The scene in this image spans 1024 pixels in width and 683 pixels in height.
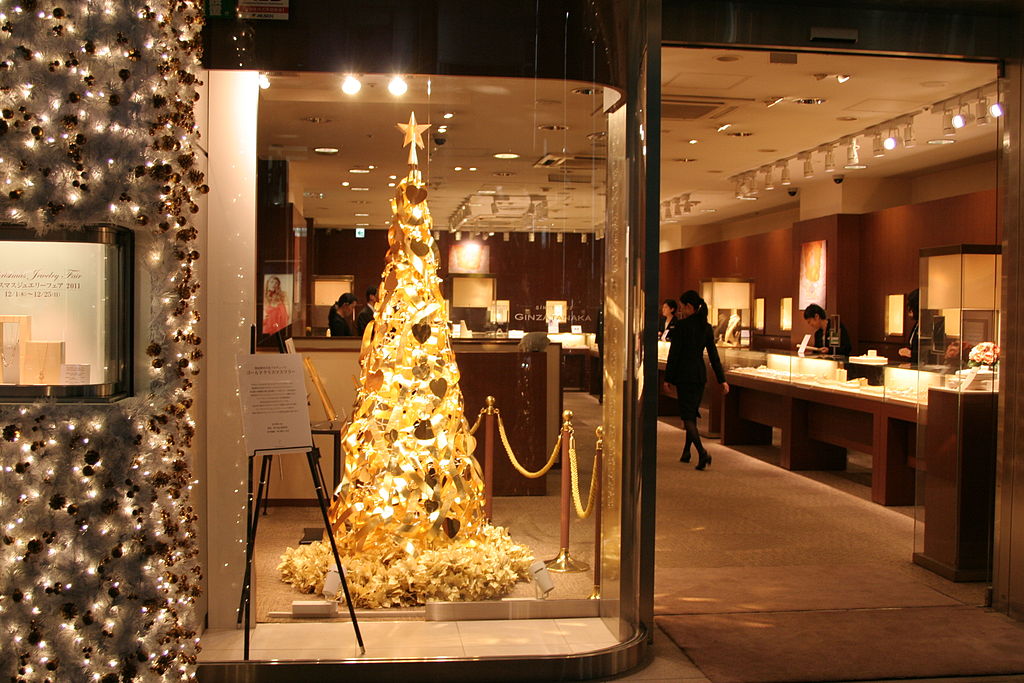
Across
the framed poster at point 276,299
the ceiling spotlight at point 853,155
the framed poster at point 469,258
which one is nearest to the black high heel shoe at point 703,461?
the ceiling spotlight at point 853,155

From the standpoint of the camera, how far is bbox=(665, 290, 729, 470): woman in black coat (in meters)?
9.41

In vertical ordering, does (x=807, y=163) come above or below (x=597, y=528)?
above

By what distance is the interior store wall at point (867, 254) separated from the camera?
38.1ft

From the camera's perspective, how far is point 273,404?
3.86 m

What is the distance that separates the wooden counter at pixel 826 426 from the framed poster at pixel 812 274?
154 inches

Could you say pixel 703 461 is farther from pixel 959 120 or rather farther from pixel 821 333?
pixel 959 120

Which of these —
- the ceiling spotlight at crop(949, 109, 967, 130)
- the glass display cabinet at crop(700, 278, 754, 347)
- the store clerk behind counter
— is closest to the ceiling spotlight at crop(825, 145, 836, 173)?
the store clerk behind counter

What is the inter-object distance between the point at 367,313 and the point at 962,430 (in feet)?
11.2

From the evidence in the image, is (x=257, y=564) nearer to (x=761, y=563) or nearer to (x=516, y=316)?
(x=516, y=316)

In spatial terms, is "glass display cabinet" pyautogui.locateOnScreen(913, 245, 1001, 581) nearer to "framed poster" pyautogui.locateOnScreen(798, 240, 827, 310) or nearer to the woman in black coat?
the woman in black coat

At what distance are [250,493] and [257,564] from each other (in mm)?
545

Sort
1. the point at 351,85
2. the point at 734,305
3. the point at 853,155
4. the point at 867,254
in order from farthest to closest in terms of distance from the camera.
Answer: the point at 734,305, the point at 867,254, the point at 853,155, the point at 351,85

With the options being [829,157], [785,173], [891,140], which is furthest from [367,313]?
[785,173]

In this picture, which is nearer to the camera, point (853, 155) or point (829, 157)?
point (853, 155)
